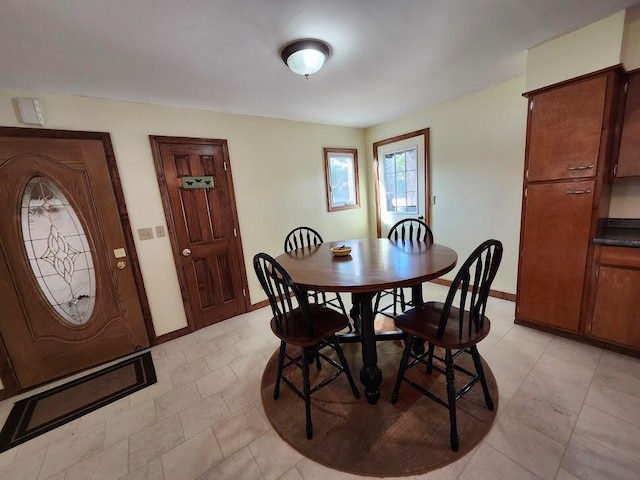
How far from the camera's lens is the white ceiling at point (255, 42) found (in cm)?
136

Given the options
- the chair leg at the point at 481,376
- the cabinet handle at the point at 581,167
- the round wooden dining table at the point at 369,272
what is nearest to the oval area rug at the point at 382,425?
the chair leg at the point at 481,376

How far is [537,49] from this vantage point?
2006 millimetres

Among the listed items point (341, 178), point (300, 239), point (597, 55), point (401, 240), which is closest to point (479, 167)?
point (597, 55)

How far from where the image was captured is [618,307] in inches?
76.4

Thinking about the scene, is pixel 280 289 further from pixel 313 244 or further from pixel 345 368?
pixel 313 244

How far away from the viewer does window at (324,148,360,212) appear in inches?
154

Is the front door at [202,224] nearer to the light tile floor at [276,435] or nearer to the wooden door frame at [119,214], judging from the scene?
the wooden door frame at [119,214]

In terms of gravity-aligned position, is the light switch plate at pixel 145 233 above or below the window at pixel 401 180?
below

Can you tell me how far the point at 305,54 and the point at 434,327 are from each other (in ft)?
6.13

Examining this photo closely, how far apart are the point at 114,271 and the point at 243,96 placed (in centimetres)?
204

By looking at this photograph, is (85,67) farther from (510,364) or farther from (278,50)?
(510,364)

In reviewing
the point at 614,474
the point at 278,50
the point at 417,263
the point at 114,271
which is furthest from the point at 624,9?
the point at 114,271

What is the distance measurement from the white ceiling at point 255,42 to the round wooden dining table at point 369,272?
145 centimetres

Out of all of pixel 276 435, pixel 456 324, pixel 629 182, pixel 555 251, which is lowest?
pixel 276 435
